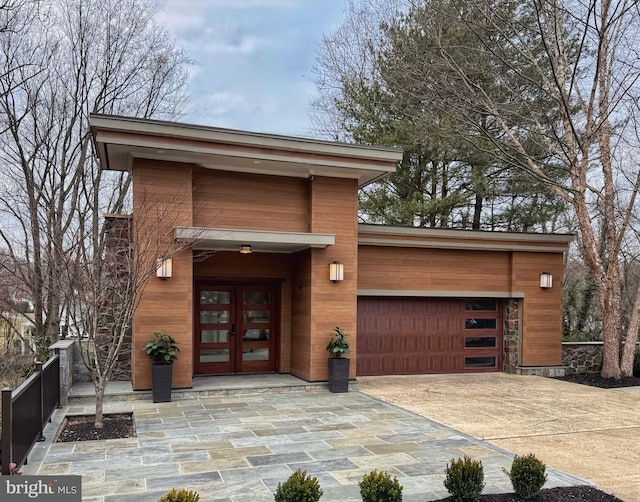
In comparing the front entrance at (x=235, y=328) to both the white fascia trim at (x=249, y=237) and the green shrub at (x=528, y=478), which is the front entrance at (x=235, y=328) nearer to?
the white fascia trim at (x=249, y=237)

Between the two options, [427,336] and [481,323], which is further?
[481,323]

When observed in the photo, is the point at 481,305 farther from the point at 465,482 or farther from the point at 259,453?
the point at 465,482

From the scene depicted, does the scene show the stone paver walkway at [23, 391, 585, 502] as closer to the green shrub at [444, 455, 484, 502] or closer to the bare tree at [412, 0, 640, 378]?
the green shrub at [444, 455, 484, 502]

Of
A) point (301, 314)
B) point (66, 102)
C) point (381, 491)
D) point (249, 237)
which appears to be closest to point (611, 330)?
point (301, 314)

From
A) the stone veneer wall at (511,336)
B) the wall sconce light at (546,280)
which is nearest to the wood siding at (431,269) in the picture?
the stone veneer wall at (511,336)

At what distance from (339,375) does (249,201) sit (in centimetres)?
352

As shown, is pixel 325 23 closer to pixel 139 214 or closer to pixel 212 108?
pixel 212 108

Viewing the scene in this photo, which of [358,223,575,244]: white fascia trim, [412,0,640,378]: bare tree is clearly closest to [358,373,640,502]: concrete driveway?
[412,0,640,378]: bare tree

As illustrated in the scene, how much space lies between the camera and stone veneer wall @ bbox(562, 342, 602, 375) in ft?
41.2

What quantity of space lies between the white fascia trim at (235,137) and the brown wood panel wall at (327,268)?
0.71 meters

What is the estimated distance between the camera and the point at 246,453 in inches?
225

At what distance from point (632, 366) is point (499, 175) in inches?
251

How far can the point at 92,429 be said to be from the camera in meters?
6.62

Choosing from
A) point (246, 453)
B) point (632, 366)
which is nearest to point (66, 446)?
point (246, 453)
